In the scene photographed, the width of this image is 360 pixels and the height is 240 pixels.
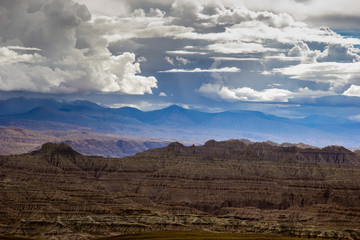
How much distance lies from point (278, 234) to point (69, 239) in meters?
60.7

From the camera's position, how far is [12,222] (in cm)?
19138

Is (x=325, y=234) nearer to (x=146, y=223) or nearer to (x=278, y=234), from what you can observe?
(x=278, y=234)

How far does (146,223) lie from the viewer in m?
200

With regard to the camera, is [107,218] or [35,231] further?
[107,218]

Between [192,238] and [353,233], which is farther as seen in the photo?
[353,233]

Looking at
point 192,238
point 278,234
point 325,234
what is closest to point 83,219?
point 192,238

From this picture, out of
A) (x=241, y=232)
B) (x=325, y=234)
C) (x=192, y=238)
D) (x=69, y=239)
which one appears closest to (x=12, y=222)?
(x=69, y=239)

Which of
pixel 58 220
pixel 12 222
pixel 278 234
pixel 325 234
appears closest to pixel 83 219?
pixel 58 220

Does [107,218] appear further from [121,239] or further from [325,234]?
[325,234]

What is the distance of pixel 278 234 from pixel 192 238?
99.9ft

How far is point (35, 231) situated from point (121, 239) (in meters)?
26.7

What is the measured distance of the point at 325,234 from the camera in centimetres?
19100

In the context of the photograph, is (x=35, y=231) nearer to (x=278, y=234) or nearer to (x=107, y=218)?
(x=107, y=218)

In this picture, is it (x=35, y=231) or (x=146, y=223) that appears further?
(x=146, y=223)
